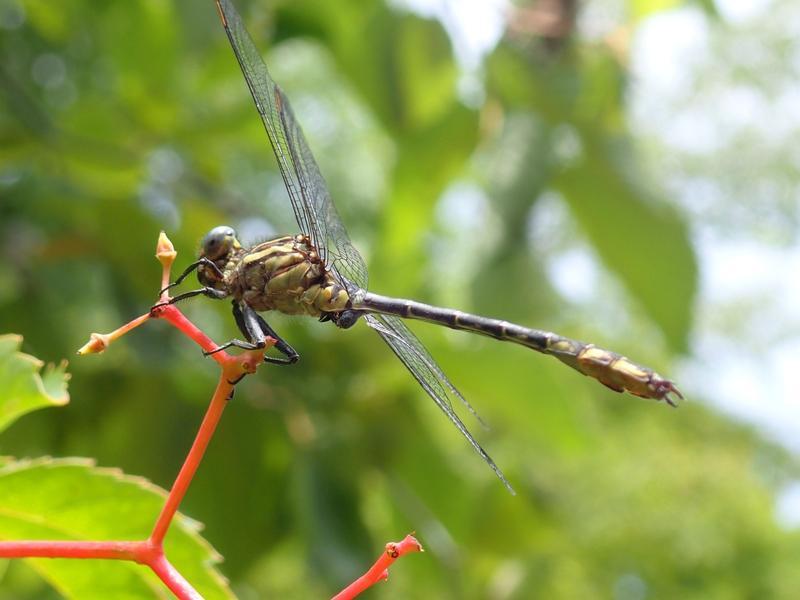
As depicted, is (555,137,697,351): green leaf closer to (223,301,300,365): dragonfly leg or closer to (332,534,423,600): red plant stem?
(223,301,300,365): dragonfly leg

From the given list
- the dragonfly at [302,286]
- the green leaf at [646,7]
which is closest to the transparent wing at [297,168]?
the dragonfly at [302,286]

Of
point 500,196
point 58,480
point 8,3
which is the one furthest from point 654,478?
point 58,480

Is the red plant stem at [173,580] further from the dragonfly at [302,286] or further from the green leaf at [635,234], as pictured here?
the green leaf at [635,234]

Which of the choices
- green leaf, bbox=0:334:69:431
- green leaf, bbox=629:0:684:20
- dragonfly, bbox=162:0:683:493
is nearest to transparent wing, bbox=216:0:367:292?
dragonfly, bbox=162:0:683:493

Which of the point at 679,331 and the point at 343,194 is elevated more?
the point at 343,194

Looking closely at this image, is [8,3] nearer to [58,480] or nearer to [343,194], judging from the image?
[343,194]
